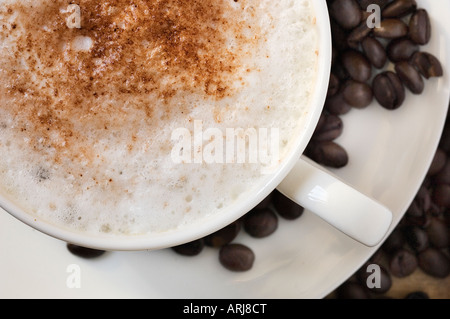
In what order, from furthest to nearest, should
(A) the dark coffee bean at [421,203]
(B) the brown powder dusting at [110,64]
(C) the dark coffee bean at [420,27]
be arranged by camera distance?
(A) the dark coffee bean at [421,203], (C) the dark coffee bean at [420,27], (B) the brown powder dusting at [110,64]

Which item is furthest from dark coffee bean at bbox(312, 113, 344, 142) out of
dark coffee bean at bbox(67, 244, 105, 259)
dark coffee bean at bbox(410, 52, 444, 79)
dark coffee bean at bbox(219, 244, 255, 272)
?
dark coffee bean at bbox(67, 244, 105, 259)

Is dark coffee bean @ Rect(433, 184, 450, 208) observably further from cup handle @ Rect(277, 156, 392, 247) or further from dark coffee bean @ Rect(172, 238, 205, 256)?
dark coffee bean @ Rect(172, 238, 205, 256)

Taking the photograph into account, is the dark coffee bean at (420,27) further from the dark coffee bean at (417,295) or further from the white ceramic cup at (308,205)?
the dark coffee bean at (417,295)

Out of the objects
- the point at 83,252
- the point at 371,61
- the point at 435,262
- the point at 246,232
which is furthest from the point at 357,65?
the point at 83,252

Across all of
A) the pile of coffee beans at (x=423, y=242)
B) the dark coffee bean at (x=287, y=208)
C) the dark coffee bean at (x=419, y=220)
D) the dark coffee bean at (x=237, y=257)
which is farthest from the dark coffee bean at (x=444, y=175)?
the dark coffee bean at (x=237, y=257)

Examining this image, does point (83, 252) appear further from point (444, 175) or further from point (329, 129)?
point (444, 175)

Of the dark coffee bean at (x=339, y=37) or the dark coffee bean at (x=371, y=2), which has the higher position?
the dark coffee bean at (x=371, y=2)
